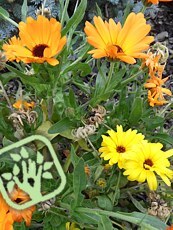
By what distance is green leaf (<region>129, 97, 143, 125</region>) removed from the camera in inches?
45.3

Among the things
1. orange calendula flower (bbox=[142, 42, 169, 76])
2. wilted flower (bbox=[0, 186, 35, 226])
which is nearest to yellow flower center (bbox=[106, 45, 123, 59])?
orange calendula flower (bbox=[142, 42, 169, 76])

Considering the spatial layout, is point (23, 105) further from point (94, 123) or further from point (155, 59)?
point (155, 59)

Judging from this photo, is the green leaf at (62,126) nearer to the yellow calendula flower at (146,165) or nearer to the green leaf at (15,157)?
the yellow calendula flower at (146,165)

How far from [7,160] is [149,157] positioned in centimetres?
29

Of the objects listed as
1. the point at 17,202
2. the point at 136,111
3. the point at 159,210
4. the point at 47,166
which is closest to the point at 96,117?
the point at 136,111

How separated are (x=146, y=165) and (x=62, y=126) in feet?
0.71

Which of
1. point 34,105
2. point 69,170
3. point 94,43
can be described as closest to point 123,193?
point 69,170

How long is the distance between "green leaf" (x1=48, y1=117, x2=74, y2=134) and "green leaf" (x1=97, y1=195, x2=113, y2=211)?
170 millimetres

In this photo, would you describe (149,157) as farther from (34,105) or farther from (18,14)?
(18,14)

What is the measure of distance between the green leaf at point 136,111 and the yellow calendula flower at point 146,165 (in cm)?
12

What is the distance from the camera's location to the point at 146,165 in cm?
104

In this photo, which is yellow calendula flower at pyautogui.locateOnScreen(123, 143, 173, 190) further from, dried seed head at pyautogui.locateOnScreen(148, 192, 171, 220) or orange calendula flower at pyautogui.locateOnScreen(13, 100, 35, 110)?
orange calendula flower at pyautogui.locateOnScreen(13, 100, 35, 110)

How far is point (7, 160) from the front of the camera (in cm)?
108

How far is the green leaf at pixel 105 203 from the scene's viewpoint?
3.69 ft
